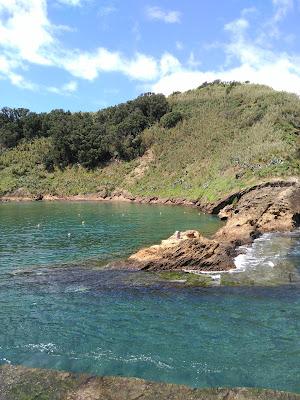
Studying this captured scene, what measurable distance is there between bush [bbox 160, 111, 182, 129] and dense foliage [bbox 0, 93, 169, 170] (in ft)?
14.4

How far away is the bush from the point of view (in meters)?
117

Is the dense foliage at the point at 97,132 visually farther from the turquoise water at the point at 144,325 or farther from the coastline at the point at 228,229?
the turquoise water at the point at 144,325

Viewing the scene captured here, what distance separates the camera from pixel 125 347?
59.9 feet

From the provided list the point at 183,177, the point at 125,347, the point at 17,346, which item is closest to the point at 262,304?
the point at 125,347

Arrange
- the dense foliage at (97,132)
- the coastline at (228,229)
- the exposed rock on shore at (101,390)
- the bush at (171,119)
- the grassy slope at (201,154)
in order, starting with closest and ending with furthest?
1. the exposed rock on shore at (101,390)
2. the coastline at (228,229)
3. the grassy slope at (201,154)
4. the dense foliage at (97,132)
5. the bush at (171,119)

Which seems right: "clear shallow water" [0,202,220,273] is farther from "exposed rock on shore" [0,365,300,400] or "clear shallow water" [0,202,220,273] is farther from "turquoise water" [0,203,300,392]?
"exposed rock on shore" [0,365,300,400]

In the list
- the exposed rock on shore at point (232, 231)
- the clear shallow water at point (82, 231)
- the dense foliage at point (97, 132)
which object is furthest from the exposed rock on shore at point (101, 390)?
the dense foliage at point (97, 132)

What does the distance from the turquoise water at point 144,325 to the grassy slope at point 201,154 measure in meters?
43.6

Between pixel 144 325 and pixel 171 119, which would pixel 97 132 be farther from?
pixel 144 325

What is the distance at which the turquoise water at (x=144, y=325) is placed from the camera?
16.5 meters

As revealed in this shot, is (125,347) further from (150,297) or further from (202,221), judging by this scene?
(202,221)

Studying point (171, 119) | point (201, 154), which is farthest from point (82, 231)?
point (171, 119)

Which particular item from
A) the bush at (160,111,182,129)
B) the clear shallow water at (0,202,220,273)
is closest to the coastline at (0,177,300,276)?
the clear shallow water at (0,202,220,273)

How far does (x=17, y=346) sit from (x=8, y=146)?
121041 millimetres
